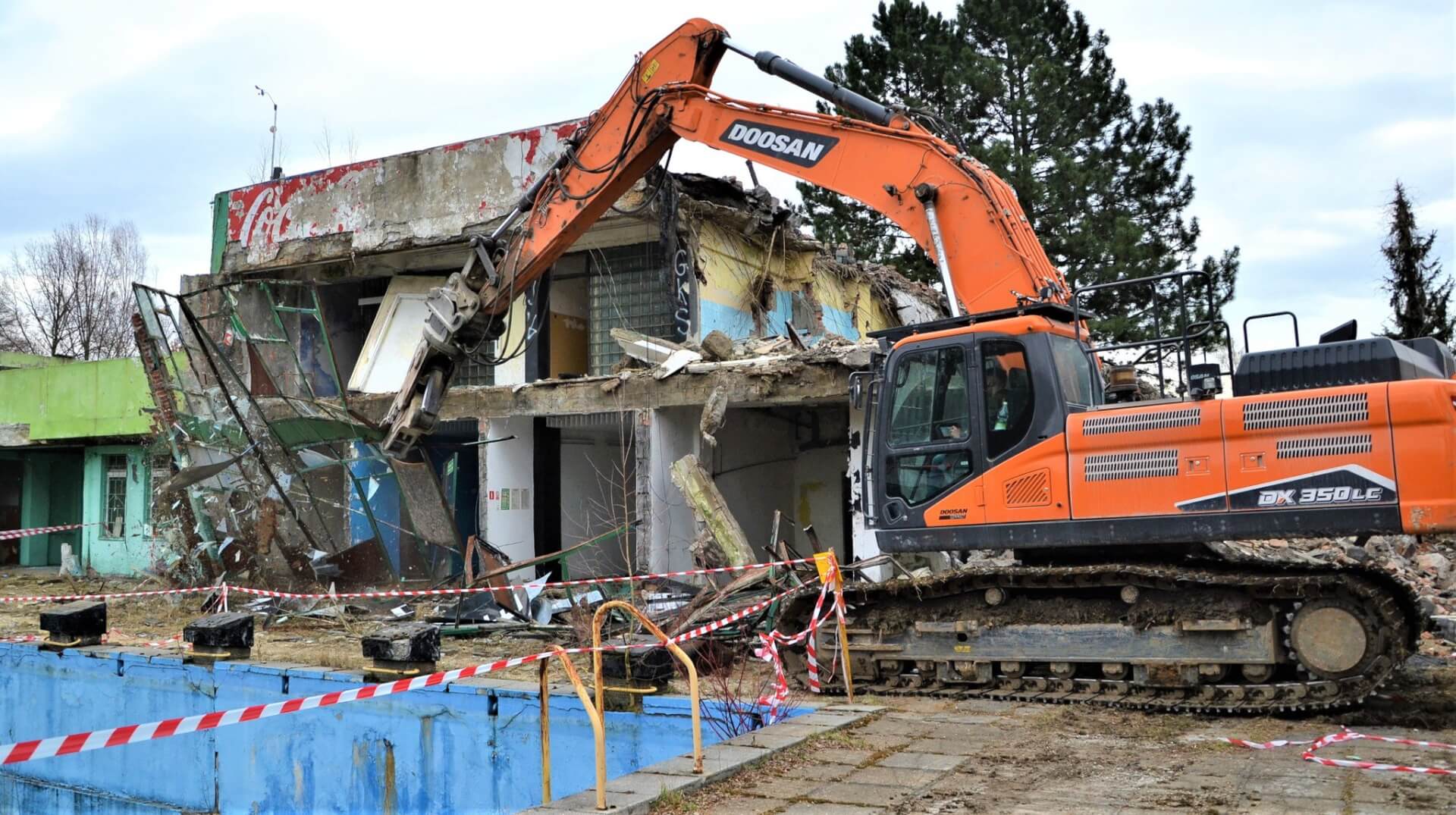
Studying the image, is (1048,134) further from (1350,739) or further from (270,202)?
(1350,739)

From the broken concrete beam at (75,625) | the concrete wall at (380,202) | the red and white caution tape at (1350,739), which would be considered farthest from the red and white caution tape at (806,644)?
the concrete wall at (380,202)

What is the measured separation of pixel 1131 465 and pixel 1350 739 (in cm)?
206

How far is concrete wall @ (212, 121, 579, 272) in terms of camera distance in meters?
17.1

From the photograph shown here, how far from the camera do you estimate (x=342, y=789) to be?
9.60 meters

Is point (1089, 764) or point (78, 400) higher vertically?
point (78, 400)

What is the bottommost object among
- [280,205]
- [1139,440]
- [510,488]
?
[1139,440]

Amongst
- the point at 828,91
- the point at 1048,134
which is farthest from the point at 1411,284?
the point at 828,91

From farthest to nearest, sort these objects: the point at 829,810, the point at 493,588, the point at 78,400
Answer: the point at 78,400
the point at 493,588
the point at 829,810

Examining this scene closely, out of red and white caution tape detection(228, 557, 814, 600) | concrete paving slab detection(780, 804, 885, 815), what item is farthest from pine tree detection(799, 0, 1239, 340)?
concrete paving slab detection(780, 804, 885, 815)

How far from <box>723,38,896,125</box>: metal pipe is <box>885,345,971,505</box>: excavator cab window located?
2496 mm

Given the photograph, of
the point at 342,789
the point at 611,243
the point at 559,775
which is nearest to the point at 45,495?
the point at 611,243

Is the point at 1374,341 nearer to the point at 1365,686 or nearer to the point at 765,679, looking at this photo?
the point at 1365,686

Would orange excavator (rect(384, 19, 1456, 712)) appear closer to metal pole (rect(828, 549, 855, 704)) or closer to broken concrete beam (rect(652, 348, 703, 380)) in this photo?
metal pole (rect(828, 549, 855, 704))

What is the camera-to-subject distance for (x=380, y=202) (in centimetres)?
1827
